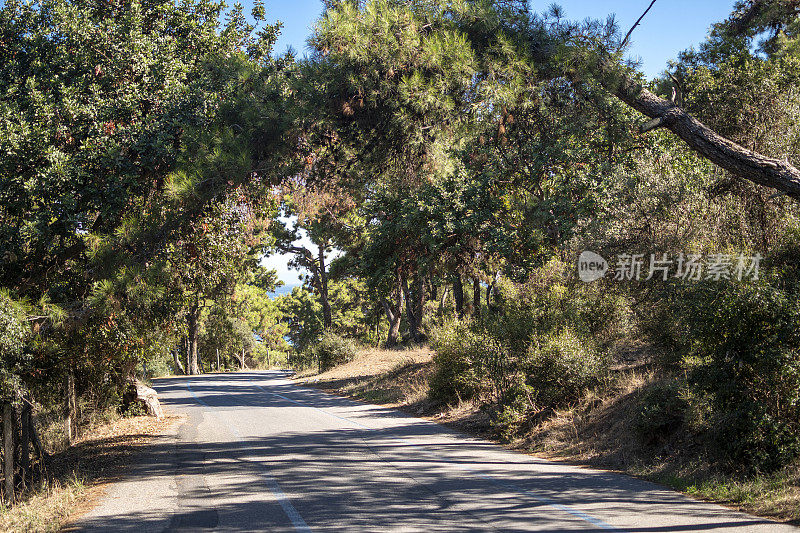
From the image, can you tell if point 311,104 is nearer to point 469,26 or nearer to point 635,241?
point 469,26

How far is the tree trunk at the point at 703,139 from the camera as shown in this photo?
819cm

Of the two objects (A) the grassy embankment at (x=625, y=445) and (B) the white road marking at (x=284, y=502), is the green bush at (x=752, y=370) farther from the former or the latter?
(B) the white road marking at (x=284, y=502)

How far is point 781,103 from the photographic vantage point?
11523mm

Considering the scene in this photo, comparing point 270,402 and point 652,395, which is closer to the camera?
point 652,395

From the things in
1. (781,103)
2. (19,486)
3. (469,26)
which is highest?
(469,26)

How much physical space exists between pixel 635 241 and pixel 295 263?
34.0 m

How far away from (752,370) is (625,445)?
2684 mm

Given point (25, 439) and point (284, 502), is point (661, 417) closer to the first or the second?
point (284, 502)

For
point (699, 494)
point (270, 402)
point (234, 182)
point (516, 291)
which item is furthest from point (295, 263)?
point (699, 494)

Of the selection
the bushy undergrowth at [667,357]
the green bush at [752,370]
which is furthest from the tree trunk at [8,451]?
the green bush at [752,370]

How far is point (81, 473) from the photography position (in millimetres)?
11062

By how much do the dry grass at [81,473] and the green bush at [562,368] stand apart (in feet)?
26.7

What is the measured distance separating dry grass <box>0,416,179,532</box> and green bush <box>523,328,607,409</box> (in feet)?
26.7

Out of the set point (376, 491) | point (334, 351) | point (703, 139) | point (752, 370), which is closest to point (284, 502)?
point (376, 491)
